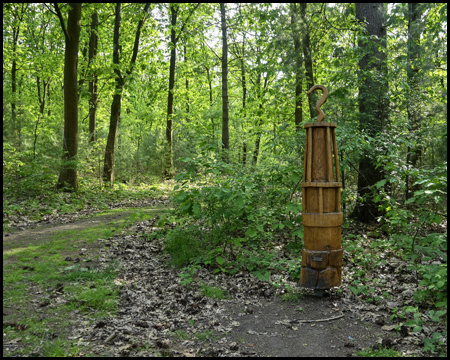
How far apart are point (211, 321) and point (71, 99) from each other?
32.9ft

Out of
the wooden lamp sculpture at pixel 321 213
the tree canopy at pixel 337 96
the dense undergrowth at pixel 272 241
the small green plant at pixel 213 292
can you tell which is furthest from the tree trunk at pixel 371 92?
the small green plant at pixel 213 292

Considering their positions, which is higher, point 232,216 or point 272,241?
point 232,216

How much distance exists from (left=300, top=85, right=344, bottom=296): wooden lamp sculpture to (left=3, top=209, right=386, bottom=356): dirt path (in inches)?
19.0

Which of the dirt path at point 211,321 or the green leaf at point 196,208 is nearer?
the dirt path at point 211,321

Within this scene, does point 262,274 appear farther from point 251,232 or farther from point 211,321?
point 211,321

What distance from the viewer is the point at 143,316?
4.20 meters

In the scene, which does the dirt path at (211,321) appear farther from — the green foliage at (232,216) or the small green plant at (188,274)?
the green foliage at (232,216)

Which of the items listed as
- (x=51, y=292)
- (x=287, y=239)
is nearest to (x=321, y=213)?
(x=287, y=239)

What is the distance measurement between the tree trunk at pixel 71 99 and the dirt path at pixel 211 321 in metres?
6.25

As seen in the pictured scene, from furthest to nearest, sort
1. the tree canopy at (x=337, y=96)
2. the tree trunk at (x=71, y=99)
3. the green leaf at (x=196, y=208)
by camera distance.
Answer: the tree trunk at (x=71, y=99)
the tree canopy at (x=337, y=96)
the green leaf at (x=196, y=208)

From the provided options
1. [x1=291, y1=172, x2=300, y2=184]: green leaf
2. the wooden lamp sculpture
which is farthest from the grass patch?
[x1=291, y1=172, x2=300, y2=184]: green leaf

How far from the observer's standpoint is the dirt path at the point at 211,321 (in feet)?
11.3

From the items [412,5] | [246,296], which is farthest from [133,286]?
[412,5]

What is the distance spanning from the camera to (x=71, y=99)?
1154cm
